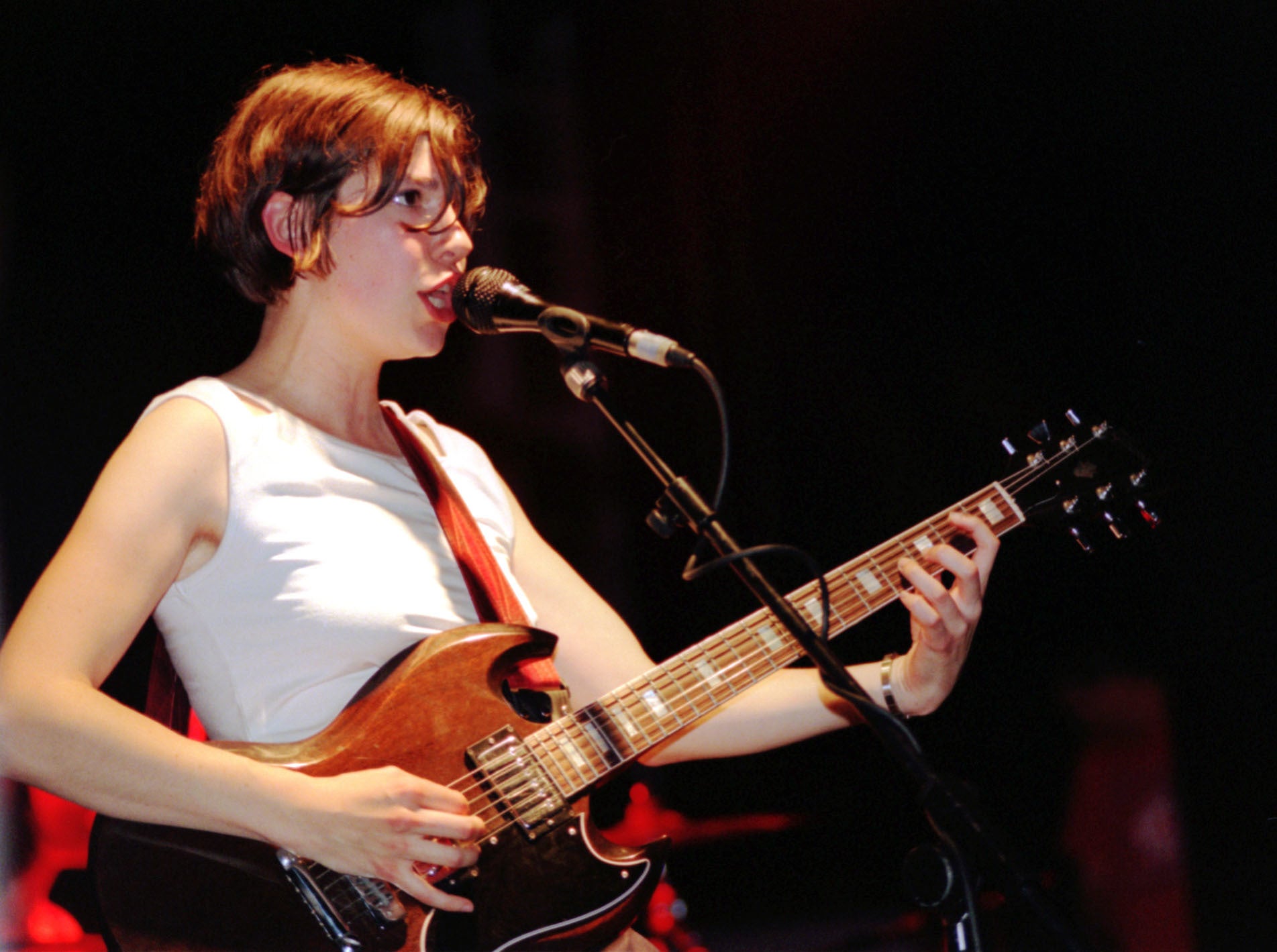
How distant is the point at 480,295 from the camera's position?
132 cm

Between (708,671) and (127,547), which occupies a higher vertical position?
(127,547)

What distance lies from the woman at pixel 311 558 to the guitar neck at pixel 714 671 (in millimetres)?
75

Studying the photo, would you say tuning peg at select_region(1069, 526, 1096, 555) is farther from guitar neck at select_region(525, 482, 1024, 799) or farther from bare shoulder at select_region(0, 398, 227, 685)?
bare shoulder at select_region(0, 398, 227, 685)

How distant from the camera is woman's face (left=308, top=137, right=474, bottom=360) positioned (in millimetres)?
1528

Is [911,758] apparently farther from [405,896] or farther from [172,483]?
[172,483]

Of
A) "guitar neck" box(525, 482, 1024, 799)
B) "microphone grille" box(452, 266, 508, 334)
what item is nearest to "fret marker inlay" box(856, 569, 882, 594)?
"guitar neck" box(525, 482, 1024, 799)

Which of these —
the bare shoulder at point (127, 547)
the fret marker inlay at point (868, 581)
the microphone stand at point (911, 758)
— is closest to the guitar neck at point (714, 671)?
the fret marker inlay at point (868, 581)

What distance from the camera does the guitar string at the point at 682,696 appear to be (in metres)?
1.26

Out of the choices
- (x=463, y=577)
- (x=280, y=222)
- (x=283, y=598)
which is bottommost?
(x=463, y=577)

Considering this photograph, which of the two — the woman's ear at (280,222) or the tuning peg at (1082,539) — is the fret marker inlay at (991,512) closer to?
the tuning peg at (1082,539)

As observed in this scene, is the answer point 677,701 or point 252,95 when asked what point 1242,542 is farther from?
point 252,95

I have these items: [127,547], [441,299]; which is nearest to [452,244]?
[441,299]

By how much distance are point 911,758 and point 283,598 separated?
847mm

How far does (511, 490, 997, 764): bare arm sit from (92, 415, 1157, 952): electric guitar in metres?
0.11
